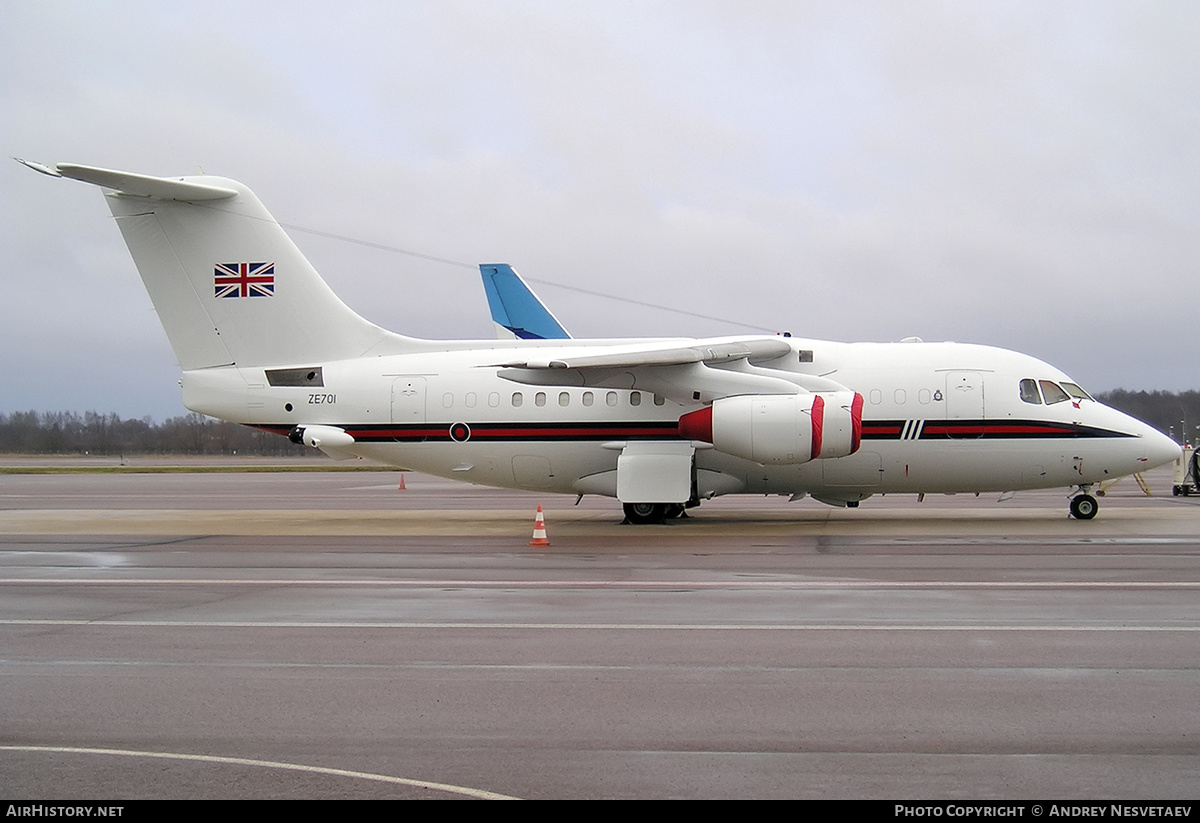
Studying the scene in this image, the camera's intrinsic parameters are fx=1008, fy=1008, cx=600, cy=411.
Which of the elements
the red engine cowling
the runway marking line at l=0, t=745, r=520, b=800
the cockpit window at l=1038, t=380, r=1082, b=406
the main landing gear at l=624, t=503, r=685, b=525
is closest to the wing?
the red engine cowling

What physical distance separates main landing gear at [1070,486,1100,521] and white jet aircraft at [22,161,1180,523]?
10 centimetres

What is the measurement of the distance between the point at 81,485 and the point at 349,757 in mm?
36518

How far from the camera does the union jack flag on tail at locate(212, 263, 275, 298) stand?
20.3m

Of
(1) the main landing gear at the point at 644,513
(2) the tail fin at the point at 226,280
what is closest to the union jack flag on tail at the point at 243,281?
(2) the tail fin at the point at 226,280

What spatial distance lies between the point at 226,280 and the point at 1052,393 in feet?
53.5

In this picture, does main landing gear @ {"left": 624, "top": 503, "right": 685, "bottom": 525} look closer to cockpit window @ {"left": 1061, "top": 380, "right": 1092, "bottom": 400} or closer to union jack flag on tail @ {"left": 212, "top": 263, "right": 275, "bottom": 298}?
cockpit window @ {"left": 1061, "top": 380, "right": 1092, "bottom": 400}

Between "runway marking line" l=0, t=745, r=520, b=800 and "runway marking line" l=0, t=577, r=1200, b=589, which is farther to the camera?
"runway marking line" l=0, t=577, r=1200, b=589

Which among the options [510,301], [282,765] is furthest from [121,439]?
[282,765]

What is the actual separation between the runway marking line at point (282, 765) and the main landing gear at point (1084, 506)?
1705 cm

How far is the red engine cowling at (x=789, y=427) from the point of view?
17.3 meters

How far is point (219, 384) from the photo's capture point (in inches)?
809

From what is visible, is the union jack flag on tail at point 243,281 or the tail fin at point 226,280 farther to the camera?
the union jack flag on tail at point 243,281

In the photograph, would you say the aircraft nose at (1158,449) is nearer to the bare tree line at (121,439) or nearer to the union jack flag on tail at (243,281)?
the union jack flag on tail at (243,281)

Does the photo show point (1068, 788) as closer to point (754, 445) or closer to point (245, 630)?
point (245, 630)
